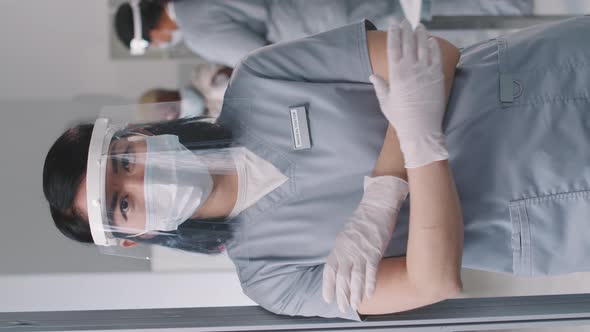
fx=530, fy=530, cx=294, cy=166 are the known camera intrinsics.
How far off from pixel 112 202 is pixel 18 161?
1.40m

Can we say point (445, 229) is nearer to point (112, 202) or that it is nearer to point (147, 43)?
point (112, 202)

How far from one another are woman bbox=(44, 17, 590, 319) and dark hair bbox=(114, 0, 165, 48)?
121cm

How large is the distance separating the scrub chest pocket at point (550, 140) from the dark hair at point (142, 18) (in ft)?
5.02

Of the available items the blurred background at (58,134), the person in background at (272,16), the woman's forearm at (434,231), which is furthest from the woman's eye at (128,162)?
the person in background at (272,16)

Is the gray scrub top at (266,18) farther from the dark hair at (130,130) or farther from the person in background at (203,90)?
the dark hair at (130,130)

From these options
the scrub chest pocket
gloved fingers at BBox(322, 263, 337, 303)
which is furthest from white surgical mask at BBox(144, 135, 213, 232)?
the scrub chest pocket

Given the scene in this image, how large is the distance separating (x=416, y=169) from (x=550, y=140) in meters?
0.28

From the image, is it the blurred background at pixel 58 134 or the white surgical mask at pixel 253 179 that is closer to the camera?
the white surgical mask at pixel 253 179

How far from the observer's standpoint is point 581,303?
1.18 meters

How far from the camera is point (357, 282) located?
0.92m

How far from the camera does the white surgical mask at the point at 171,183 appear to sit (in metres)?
1.01

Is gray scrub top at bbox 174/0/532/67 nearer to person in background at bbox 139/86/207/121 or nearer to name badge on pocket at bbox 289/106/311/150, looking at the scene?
person in background at bbox 139/86/207/121

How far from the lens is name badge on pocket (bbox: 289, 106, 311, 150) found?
40.8 inches

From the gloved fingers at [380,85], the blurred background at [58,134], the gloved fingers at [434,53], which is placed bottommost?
the blurred background at [58,134]
